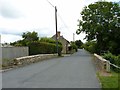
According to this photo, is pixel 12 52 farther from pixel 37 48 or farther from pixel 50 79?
pixel 50 79

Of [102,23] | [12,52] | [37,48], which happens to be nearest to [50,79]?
[12,52]

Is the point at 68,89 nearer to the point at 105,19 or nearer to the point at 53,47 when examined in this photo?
the point at 53,47

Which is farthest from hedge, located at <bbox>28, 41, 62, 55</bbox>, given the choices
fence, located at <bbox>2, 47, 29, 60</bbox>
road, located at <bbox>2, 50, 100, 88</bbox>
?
road, located at <bbox>2, 50, 100, 88</bbox>

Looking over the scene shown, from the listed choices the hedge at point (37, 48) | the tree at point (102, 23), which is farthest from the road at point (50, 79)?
the tree at point (102, 23)

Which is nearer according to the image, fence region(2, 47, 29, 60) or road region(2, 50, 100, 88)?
road region(2, 50, 100, 88)

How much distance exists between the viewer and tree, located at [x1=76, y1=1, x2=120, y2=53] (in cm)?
6750

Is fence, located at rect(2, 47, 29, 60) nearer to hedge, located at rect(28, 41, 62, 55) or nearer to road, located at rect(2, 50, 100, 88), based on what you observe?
hedge, located at rect(28, 41, 62, 55)

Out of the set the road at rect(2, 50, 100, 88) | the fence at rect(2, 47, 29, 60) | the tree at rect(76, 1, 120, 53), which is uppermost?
the tree at rect(76, 1, 120, 53)

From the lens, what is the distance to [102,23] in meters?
68.2

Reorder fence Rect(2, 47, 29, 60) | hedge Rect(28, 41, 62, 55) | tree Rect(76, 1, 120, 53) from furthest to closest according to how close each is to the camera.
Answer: tree Rect(76, 1, 120, 53)
hedge Rect(28, 41, 62, 55)
fence Rect(2, 47, 29, 60)

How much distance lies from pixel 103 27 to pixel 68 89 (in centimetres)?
5775

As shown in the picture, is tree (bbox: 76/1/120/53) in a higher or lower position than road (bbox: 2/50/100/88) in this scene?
higher

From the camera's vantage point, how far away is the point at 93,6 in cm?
7006

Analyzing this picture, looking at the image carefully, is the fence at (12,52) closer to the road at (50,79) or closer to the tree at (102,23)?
the road at (50,79)
